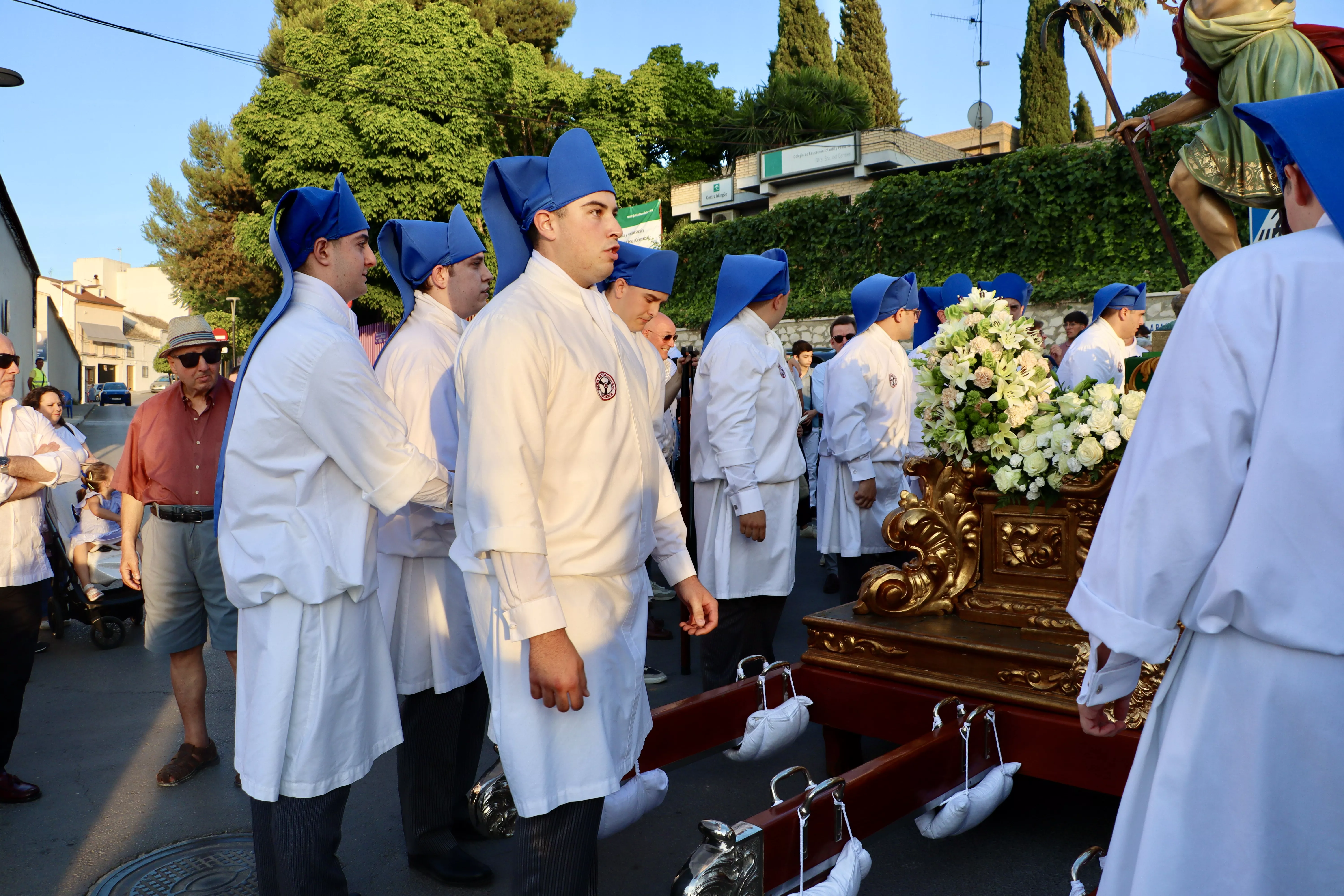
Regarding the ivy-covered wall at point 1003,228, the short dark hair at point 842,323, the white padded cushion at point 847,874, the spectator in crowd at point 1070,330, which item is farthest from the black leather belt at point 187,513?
the ivy-covered wall at point 1003,228

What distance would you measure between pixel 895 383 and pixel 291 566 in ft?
14.1

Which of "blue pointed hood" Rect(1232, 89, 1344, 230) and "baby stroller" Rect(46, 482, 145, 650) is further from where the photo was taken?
"baby stroller" Rect(46, 482, 145, 650)

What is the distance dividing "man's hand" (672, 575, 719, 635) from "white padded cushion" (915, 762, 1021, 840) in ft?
3.05

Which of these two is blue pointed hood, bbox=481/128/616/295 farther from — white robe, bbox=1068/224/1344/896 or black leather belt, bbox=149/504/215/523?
black leather belt, bbox=149/504/215/523

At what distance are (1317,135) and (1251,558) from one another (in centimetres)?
70

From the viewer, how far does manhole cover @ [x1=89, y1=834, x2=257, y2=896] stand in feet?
11.2

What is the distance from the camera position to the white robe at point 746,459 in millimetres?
4770

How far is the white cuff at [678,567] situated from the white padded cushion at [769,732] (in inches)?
33.8

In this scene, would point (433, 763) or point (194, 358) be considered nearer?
point (433, 763)

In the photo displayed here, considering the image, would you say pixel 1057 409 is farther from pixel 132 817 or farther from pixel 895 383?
pixel 132 817

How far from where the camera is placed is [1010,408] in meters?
4.01

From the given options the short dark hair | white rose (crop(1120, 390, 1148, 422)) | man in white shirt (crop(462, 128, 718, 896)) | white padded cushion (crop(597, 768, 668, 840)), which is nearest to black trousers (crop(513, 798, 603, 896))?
man in white shirt (crop(462, 128, 718, 896))

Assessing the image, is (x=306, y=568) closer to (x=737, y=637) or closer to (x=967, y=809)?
(x=967, y=809)

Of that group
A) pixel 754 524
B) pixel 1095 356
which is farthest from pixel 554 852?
pixel 1095 356
